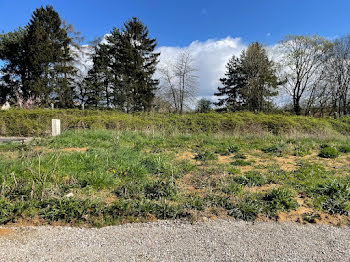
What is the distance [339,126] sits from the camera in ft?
52.8

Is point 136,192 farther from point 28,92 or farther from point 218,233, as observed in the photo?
point 28,92

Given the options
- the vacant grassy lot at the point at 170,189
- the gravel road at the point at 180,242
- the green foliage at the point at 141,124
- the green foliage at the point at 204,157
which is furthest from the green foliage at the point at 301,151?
the green foliage at the point at 141,124

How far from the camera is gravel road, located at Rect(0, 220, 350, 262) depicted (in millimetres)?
2088

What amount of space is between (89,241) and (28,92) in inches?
1098

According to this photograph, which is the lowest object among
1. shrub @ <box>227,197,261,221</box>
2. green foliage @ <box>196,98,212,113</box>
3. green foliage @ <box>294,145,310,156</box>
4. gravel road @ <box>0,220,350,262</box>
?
gravel road @ <box>0,220,350,262</box>

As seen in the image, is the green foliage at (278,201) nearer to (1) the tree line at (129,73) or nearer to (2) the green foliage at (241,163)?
(2) the green foliage at (241,163)

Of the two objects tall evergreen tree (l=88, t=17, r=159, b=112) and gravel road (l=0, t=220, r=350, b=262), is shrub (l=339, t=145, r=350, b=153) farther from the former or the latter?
tall evergreen tree (l=88, t=17, r=159, b=112)

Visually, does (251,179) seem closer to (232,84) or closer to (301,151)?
(301,151)

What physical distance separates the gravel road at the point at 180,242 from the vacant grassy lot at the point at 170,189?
202mm

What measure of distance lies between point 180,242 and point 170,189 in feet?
3.82

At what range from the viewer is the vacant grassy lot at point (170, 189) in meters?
2.85

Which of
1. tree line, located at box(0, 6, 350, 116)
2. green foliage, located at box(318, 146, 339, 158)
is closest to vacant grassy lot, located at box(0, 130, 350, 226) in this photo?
green foliage, located at box(318, 146, 339, 158)

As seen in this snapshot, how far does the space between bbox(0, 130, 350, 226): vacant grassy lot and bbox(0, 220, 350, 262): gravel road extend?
0.66 feet

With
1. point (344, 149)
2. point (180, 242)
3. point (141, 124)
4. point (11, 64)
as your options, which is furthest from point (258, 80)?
point (11, 64)
